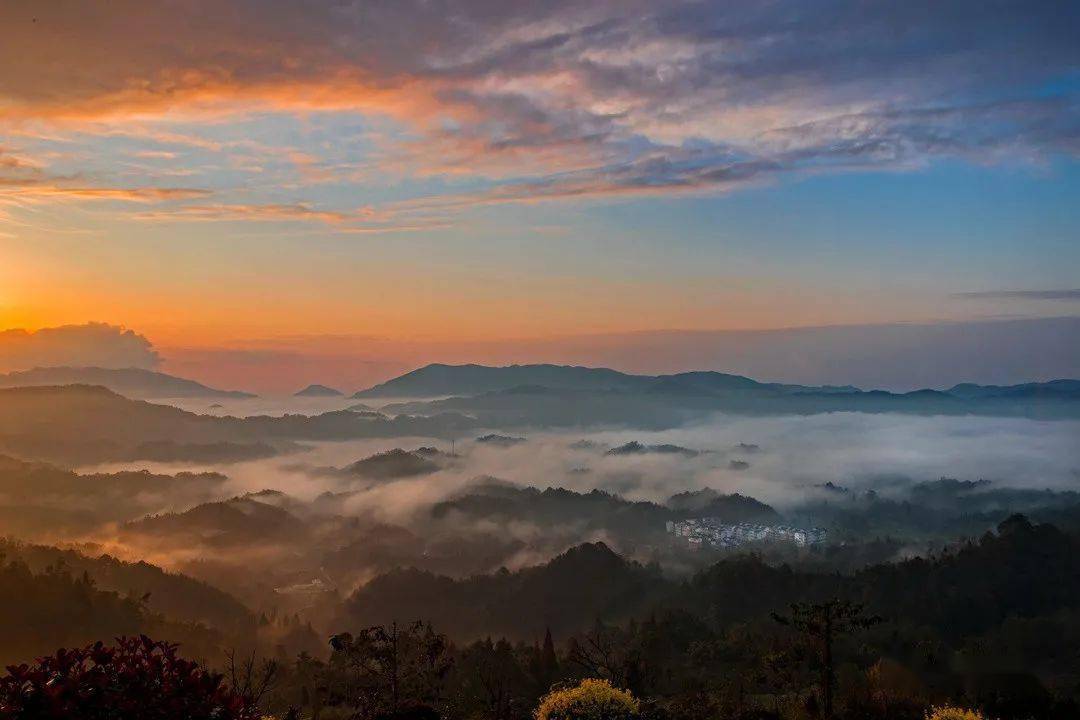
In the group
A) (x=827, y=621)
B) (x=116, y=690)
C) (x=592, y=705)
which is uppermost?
(x=116, y=690)

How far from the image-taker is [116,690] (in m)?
9.95

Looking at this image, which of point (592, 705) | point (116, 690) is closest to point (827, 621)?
point (592, 705)

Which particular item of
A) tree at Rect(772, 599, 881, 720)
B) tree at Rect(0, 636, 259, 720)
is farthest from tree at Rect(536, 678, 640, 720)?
tree at Rect(772, 599, 881, 720)

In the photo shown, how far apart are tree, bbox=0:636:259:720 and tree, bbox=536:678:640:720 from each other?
8213 millimetres

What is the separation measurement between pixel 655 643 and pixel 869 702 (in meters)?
100

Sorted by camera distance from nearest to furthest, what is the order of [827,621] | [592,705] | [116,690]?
[116,690], [592,705], [827,621]

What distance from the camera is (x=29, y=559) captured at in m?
167

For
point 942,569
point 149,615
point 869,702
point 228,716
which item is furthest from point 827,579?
point 228,716

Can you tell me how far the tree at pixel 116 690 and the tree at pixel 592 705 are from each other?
26.9 feet

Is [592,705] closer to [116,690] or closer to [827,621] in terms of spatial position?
[116,690]

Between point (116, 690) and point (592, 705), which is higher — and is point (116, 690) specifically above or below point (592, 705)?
above

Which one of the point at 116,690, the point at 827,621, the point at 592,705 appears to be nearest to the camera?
the point at 116,690

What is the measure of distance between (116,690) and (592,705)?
1017 cm

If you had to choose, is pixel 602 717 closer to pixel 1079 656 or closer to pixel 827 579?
pixel 1079 656
